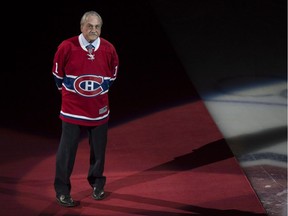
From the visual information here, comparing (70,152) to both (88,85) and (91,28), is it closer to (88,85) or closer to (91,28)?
(88,85)

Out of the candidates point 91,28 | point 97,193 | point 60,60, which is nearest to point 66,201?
point 97,193

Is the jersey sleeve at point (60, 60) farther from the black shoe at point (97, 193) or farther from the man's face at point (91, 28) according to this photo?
the black shoe at point (97, 193)

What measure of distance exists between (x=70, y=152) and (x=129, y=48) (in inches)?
160

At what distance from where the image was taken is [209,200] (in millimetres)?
6168

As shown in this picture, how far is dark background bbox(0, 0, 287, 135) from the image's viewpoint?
8281 mm

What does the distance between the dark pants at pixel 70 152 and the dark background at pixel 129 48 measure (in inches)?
60.7

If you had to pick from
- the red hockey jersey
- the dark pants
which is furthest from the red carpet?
the red hockey jersey

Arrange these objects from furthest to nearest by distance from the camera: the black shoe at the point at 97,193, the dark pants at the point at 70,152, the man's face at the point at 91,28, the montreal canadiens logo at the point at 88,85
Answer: the black shoe at the point at 97,193
the dark pants at the point at 70,152
the montreal canadiens logo at the point at 88,85
the man's face at the point at 91,28

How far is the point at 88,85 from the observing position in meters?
5.82

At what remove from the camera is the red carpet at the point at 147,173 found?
605cm

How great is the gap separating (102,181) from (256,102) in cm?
287

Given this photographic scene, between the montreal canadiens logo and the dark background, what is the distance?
1.82 metres

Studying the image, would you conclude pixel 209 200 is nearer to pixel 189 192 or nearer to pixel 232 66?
pixel 189 192

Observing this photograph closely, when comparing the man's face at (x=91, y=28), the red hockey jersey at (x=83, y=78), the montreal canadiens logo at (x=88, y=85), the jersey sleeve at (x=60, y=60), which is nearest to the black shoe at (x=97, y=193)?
the red hockey jersey at (x=83, y=78)
